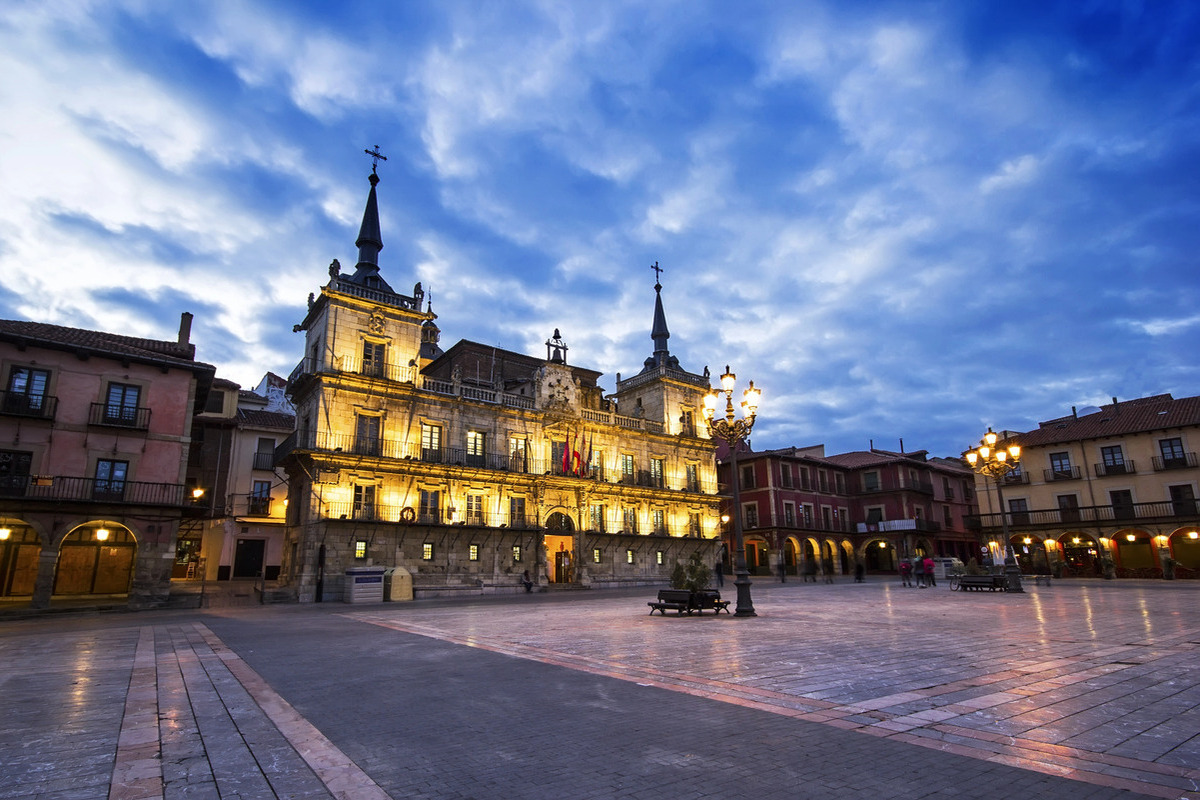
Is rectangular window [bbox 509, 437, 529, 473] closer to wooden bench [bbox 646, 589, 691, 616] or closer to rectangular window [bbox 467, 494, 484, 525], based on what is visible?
rectangular window [bbox 467, 494, 484, 525]

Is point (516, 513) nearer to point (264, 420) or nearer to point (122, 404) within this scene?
point (264, 420)

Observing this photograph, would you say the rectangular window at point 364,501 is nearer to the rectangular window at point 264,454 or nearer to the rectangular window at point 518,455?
the rectangular window at point 518,455

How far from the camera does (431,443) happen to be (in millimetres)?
33594

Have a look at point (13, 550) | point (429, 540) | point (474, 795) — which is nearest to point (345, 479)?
point (429, 540)

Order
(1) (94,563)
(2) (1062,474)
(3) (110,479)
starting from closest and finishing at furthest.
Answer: (3) (110,479) < (1) (94,563) < (2) (1062,474)

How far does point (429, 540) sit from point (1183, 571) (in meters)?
41.5

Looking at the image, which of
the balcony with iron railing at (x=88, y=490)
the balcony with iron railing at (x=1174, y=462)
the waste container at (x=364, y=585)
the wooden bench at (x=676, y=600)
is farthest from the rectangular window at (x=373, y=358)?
the balcony with iron railing at (x=1174, y=462)

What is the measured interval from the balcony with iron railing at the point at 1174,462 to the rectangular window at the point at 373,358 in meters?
44.8

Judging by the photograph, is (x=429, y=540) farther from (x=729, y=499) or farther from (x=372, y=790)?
(x=372, y=790)

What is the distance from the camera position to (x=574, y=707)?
6.69 m

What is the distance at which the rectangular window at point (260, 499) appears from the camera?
3812cm

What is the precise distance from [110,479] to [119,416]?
2.40 m

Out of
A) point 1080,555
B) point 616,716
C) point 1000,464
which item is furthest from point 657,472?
point 616,716

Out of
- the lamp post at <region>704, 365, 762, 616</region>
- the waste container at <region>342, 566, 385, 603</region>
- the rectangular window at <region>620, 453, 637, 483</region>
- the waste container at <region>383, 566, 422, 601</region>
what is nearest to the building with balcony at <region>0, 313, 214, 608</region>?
the waste container at <region>342, 566, 385, 603</region>
